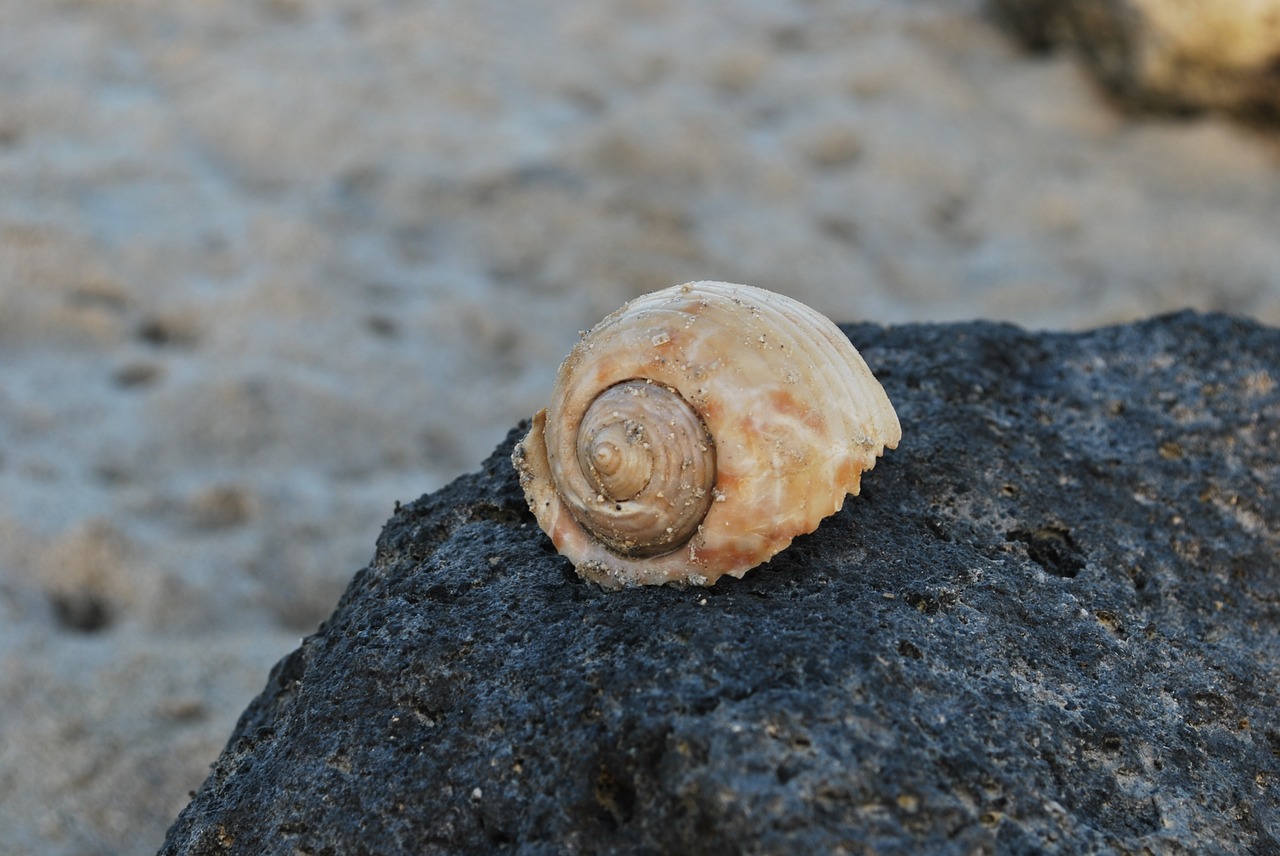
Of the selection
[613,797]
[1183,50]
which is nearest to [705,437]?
[613,797]

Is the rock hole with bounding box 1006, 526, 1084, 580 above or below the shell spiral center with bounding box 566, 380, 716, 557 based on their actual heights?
below

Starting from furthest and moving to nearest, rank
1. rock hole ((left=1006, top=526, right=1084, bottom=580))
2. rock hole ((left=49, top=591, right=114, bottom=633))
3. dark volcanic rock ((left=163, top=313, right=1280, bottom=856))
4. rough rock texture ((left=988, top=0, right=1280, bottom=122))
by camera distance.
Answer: rough rock texture ((left=988, top=0, right=1280, bottom=122)), rock hole ((left=49, top=591, right=114, bottom=633)), rock hole ((left=1006, top=526, right=1084, bottom=580)), dark volcanic rock ((left=163, top=313, right=1280, bottom=856))

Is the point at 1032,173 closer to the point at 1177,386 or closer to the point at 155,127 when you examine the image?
the point at 1177,386

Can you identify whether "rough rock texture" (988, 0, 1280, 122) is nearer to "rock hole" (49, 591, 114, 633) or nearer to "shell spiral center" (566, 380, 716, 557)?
"shell spiral center" (566, 380, 716, 557)

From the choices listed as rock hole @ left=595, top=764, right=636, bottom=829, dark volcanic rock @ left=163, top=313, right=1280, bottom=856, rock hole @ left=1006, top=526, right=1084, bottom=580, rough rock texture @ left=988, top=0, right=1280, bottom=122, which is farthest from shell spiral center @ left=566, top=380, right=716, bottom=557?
rough rock texture @ left=988, top=0, right=1280, bottom=122

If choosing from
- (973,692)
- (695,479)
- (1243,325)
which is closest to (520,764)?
(695,479)

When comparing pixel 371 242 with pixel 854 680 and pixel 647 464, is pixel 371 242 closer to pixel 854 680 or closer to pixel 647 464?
pixel 647 464

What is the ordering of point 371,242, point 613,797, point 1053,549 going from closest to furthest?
point 613,797 → point 1053,549 → point 371,242
